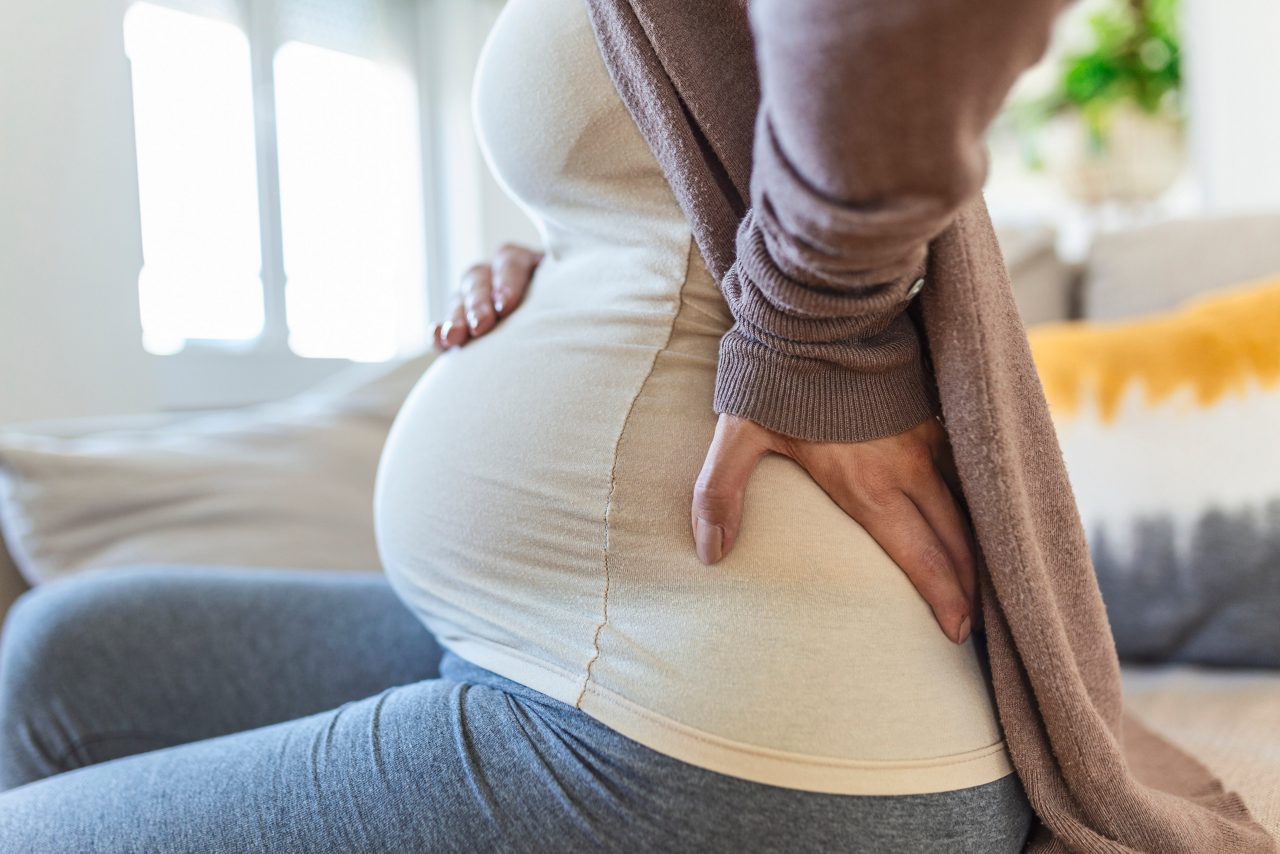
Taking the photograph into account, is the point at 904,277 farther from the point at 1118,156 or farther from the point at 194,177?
the point at 194,177

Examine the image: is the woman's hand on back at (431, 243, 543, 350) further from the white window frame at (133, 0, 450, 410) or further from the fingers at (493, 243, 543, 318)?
the white window frame at (133, 0, 450, 410)

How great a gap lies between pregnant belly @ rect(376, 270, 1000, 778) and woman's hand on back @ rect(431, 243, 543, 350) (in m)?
0.10

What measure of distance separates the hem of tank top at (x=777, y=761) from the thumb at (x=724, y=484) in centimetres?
8

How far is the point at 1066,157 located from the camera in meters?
2.02

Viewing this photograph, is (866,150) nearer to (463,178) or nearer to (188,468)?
(188,468)

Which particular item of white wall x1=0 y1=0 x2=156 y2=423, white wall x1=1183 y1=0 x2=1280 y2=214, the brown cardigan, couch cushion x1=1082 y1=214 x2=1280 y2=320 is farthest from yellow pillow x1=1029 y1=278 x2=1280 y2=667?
white wall x1=0 y1=0 x2=156 y2=423

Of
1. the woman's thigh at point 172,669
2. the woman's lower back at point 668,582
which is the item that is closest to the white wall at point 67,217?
the woman's thigh at point 172,669

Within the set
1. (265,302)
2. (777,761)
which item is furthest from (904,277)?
(265,302)

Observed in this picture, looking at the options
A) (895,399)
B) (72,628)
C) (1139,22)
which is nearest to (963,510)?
(895,399)

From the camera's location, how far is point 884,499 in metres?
0.52

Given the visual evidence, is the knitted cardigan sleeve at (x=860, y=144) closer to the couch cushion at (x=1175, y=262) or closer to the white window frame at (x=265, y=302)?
the couch cushion at (x=1175, y=262)

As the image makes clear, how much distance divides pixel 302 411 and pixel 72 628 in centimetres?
54

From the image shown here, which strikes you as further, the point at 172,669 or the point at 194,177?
the point at 194,177

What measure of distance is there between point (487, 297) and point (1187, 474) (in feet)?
2.51
